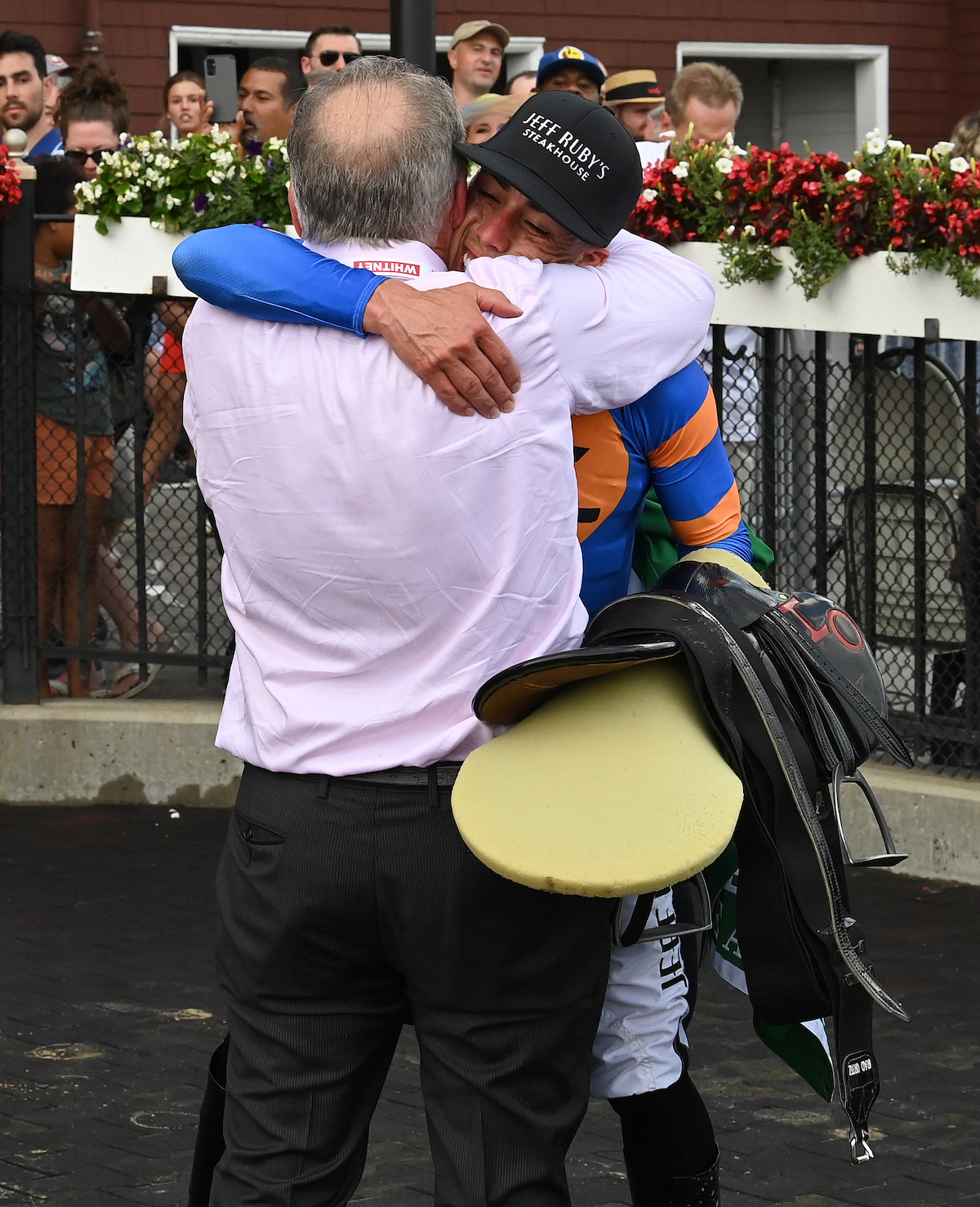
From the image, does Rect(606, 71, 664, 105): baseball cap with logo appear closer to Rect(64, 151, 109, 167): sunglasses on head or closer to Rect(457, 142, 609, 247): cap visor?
Rect(64, 151, 109, 167): sunglasses on head

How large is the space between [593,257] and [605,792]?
77 cm

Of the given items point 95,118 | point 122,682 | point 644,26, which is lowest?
point 122,682

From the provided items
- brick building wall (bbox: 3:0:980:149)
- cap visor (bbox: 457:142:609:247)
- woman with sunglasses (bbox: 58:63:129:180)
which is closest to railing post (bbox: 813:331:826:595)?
woman with sunglasses (bbox: 58:63:129:180)

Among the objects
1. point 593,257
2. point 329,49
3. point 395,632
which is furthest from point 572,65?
point 395,632

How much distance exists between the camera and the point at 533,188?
92.5 inches

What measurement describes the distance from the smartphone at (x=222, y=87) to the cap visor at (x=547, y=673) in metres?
7.86

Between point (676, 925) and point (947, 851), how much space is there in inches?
144

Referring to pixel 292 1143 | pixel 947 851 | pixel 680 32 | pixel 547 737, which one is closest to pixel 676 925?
pixel 547 737

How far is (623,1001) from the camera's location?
2658 millimetres

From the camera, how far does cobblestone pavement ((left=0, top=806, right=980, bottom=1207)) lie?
3666mm

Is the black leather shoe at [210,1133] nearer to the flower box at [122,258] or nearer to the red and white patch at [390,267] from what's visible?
the red and white patch at [390,267]

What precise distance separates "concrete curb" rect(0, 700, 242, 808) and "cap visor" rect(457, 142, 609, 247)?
4639 millimetres

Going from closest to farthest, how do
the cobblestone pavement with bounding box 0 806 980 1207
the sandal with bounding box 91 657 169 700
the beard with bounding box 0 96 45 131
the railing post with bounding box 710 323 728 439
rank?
the cobblestone pavement with bounding box 0 806 980 1207, the railing post with bounding box 710 323 728 439, the sandal with bounding box 91 657 169 700, the beard with bounding box 0 96 45 131

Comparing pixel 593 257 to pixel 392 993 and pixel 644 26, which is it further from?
pixel 644 26
